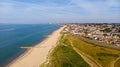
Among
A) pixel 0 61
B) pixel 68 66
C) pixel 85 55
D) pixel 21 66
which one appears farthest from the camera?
pixel 85 55

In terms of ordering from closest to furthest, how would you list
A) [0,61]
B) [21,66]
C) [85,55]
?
[21,66] < [0,61] < [85,55]

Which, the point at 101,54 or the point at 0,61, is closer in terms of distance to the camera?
the point at 0,61

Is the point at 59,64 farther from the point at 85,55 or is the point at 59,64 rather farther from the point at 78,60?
the point at 85,55

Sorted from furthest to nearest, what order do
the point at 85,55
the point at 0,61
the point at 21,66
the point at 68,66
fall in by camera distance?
the point at 85,55
the point at 0,61
the point at 21,66
the point at 68,66

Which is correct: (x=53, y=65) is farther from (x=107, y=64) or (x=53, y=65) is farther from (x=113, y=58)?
(x=113, y=58)

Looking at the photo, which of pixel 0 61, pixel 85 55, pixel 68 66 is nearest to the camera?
pixel 68 66

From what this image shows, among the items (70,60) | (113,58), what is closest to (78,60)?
(70,60)

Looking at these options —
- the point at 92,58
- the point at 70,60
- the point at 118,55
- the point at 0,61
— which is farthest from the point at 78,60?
the point at 0,61

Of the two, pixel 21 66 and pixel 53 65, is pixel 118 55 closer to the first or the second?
pixel 53 65

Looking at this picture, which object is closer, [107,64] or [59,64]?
[59,64]
